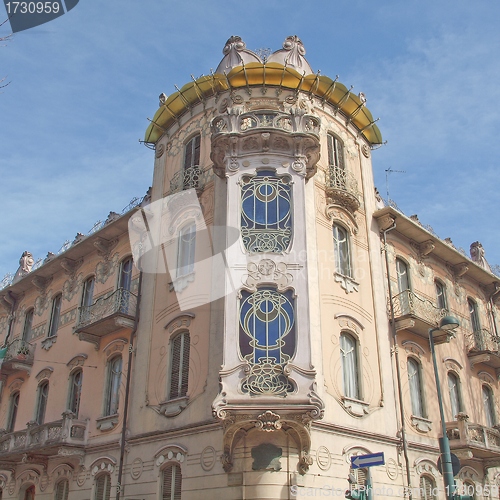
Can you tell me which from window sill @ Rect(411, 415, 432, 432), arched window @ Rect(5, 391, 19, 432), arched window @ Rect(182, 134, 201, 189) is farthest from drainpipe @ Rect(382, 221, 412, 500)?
arched window @ Rect(5, 391, 19, 432)

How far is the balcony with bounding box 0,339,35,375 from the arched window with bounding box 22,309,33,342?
42.1 inches

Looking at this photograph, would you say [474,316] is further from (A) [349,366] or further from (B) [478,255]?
(A) [349,366]

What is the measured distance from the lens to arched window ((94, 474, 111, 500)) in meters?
19.6

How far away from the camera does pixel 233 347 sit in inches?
666

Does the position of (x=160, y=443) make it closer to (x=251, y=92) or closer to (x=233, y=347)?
(x=233, y=347)

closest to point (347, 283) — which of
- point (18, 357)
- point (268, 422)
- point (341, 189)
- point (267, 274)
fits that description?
point (341, 189)

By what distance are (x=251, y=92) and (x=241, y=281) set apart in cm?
796

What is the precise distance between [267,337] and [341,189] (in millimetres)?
6859

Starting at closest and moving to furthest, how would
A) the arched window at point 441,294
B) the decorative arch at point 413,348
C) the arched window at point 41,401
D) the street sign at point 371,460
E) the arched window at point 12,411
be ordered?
the street sign at point 371,460
the decorative arch at point 413,348
the arched window at point 41,401
the arched window at point 441,294
the arched window at point 12,411

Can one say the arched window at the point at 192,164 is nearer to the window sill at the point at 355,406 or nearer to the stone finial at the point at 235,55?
the stone finial at the point at 235,55

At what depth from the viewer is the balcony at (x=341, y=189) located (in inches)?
845

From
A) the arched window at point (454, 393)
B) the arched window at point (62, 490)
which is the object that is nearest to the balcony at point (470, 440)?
the arched window at point (454, 393)

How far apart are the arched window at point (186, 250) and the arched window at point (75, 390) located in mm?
6242

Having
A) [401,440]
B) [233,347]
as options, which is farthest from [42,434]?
[401,440]
